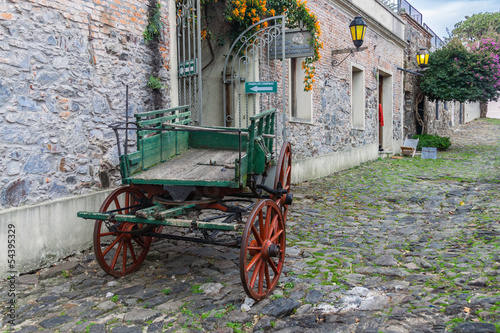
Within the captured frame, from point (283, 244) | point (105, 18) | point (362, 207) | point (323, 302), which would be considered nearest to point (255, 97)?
point (362, 207)

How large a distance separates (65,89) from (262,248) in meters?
3.05

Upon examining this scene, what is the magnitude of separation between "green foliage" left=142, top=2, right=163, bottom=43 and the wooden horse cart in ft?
6.62

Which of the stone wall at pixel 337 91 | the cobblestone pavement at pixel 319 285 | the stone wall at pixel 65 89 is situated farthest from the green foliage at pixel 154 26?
the stone wall at pixel 337 91

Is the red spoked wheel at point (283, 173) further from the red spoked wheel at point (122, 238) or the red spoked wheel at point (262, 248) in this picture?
the red spoked wheel at point (122, 238)

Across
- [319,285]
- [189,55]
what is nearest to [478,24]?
[189,55]

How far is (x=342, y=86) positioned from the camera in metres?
12.2

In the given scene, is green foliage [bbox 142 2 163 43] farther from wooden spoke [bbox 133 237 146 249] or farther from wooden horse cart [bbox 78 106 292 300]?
wooden spoke [bbox 133 237 146 249]

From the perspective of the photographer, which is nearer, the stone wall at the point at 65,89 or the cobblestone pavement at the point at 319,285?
the cobblestone pavement at the point at 319,285

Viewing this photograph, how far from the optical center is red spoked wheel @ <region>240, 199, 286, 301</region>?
128 inches

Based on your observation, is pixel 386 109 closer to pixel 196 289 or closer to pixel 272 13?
pixel 272 13

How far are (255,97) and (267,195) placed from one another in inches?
154

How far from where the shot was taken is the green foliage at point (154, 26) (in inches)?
234

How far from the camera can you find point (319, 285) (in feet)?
12.7

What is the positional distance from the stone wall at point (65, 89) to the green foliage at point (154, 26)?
0.08 metres
